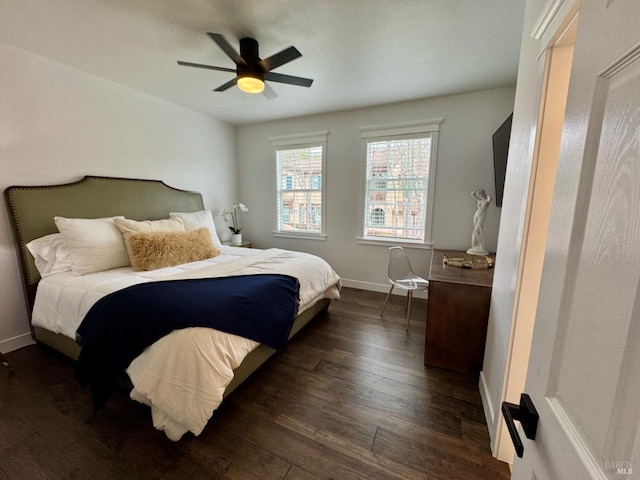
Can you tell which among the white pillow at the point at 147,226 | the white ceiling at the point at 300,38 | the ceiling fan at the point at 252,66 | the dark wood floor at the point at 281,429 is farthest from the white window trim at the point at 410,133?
the white pillow at the point at 147,226

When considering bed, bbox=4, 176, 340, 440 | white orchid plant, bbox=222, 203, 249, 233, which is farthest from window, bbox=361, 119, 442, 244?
white orchid plant, bbox=222, 203, 249, 233

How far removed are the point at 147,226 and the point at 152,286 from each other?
1.12 meters

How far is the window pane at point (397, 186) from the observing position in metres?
3.29

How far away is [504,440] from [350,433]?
798 millimetres

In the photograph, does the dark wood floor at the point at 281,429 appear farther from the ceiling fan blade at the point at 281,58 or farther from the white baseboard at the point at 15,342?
the ceiling fan blade at the point at 281,58

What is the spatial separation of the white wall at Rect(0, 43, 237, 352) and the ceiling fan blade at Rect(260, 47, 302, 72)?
198 cm

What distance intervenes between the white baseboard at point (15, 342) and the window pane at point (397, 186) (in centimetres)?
379

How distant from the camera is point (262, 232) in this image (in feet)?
14.6

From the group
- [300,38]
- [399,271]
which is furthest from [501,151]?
[300,38]

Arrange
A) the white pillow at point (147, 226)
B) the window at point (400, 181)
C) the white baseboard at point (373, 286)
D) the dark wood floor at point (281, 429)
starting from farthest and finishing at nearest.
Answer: the white baseboard at point (373, 286) → the window at point (400, 181) → the white pillow at point (147, 226) → the dark wood floor at point (281, 429)

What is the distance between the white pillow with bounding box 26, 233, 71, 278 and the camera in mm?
2145

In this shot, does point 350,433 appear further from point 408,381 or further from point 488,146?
point 488,146

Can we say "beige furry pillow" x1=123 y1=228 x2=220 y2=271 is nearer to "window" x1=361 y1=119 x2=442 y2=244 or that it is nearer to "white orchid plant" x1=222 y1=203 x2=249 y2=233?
"white orchid plant" x1=222 y1=203 x2=249 y2=233

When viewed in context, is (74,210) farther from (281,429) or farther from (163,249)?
(281,429)
